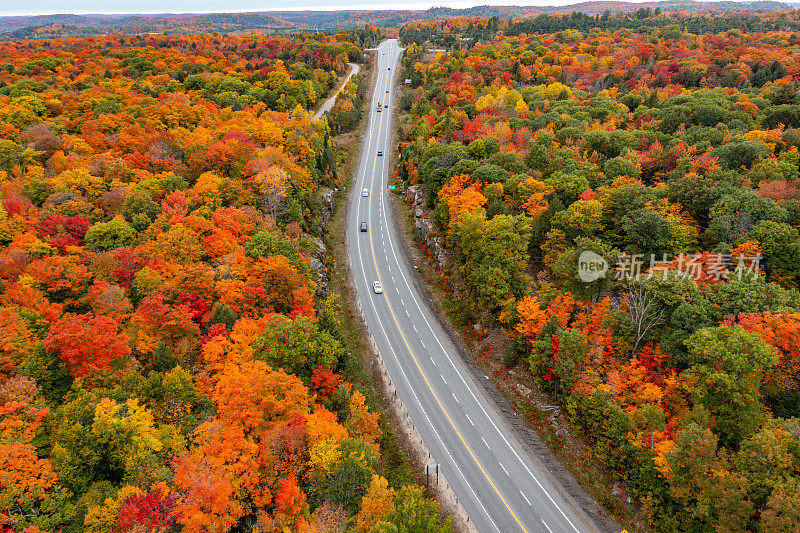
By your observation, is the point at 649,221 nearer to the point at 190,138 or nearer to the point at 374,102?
the point at 190,138

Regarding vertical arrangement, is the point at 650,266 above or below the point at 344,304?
above

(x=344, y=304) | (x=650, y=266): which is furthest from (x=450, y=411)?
(x=650, y=266)

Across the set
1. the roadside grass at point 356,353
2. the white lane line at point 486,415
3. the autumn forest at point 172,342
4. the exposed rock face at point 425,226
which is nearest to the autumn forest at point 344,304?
the autumn forest at point 172,342

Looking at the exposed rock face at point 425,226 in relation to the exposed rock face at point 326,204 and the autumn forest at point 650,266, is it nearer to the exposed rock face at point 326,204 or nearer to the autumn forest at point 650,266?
the autumn forest at point 650,266

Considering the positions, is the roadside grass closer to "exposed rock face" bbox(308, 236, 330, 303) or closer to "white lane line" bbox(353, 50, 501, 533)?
"exposed rock face" bbox(308, 236, 330, 303)

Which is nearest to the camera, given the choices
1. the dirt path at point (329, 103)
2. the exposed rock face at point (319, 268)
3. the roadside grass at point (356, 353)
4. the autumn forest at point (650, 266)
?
the autumn forest at point (650, 266)

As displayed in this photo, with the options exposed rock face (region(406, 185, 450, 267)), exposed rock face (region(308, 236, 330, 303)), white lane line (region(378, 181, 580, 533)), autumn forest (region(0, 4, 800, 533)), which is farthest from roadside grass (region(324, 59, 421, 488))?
exposed rock face (region(406, 185, 450, 267))

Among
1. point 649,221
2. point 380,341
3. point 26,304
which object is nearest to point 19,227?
point 26,304

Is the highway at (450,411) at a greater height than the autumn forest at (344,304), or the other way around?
the autumn forest at (344,304)

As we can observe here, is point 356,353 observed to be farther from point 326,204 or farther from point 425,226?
point 326,204
